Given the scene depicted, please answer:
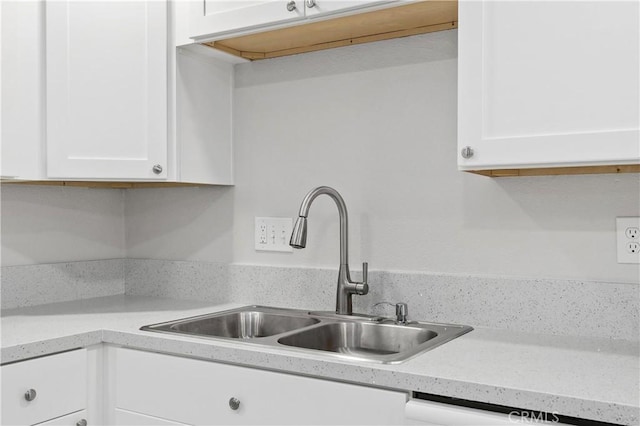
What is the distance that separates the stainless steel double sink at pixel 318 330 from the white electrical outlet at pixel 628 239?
1.46 ft

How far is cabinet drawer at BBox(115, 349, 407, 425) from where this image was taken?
131cm

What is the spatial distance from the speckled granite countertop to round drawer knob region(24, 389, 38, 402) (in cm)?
9

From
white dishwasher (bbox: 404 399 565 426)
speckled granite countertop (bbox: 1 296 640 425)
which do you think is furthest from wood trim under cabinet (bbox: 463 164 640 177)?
white dishwasher (bbox: 404 399 565 426)

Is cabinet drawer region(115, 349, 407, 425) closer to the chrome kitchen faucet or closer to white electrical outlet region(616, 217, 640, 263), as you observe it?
the chrome kitchen faucet

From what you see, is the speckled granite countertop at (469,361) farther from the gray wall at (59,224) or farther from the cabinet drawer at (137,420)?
the gray wall at (59,224)

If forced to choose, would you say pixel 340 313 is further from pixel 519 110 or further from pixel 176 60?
pixel 176 60

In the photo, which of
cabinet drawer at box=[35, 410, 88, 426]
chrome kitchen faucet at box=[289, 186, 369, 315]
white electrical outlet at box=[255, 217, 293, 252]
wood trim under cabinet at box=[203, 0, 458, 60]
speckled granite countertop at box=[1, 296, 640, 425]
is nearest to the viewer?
speckled granite countertop at box=[1, 296, 640, 425]

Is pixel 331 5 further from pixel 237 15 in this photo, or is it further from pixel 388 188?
pixel 388 188

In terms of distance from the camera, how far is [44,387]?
61.3 inches

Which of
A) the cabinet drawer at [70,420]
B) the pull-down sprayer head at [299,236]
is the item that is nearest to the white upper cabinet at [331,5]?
the pull-down sprayer head at [299,236]

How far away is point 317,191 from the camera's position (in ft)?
6.00

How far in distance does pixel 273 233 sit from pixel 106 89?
0.72 m

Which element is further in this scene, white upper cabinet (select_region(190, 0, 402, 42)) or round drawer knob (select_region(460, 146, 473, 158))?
white upper cabinet (select_region(190, 0, 402, 42))

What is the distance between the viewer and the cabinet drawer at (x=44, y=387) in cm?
149
